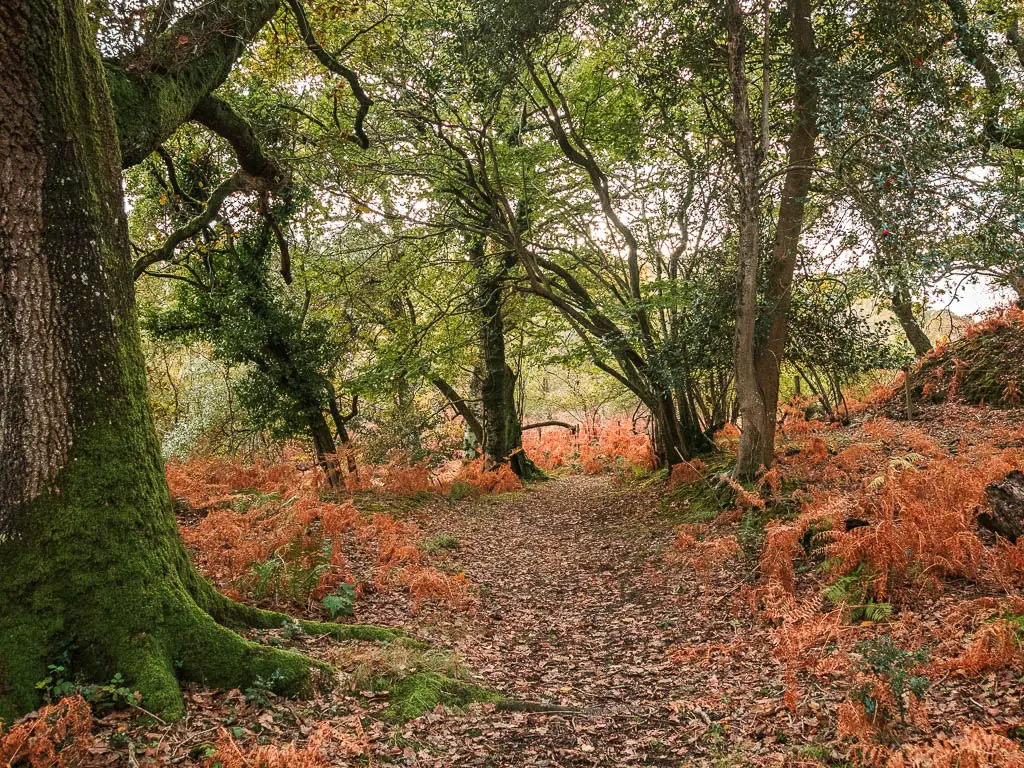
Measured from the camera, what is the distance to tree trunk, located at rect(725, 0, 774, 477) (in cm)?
807

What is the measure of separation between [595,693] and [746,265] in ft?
19.7

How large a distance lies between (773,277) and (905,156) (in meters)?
2.52

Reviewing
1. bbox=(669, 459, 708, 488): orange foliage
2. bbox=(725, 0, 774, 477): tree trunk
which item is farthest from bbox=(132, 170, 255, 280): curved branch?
bbox=(669, 459, 708, 488): orange foliage

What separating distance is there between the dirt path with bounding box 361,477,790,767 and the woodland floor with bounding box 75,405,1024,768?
0.05 ft

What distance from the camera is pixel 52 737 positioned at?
299cm

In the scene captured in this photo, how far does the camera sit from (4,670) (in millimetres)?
3221

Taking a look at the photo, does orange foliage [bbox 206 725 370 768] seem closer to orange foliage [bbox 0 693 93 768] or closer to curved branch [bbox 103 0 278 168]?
orange foliage [bbox 0 693 93 768]

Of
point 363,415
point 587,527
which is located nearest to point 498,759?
point 587,527

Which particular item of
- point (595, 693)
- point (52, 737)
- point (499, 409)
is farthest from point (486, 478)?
point (52, 737)

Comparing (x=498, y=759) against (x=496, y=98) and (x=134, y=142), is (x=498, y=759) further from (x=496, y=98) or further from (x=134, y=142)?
(x=496, y=98)

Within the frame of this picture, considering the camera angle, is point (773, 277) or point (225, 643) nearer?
point (225, 643)

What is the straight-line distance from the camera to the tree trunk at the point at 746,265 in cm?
807

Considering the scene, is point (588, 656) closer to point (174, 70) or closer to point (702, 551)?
point (702, 551)

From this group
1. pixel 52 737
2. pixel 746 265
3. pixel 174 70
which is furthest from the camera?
pixel 746 265
